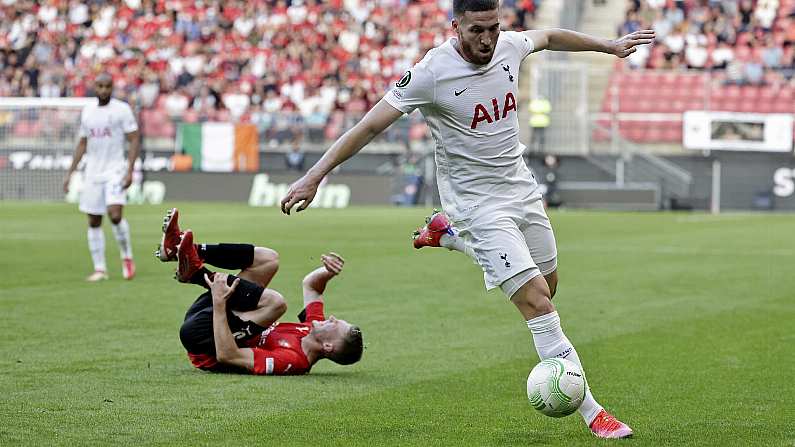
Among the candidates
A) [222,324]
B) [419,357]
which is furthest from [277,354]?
[419,357]

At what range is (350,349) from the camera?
28.0 feet

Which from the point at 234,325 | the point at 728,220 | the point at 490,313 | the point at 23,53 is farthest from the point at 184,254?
the point at 23,53

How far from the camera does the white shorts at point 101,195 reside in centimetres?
1608

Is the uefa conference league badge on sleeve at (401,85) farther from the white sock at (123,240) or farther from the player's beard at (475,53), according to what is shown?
the white sock at (123,240)

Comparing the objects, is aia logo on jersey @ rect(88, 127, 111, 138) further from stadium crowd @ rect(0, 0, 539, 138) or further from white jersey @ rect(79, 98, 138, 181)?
stadium crowd @ rect(0, 0, 539, 138)

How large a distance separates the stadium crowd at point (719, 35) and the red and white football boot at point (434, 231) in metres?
30.9

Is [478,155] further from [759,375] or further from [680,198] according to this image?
[680,198]

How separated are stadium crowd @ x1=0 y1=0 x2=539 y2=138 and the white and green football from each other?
31060mm

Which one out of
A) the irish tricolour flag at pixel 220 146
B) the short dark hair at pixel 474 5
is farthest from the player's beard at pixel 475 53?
the irish tricolour flag at pixel 220 146

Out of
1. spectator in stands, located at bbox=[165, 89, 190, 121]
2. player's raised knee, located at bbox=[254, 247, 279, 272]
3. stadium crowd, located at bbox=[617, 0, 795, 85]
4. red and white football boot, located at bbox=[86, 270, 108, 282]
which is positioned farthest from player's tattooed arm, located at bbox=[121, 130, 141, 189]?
spectator in stands, located at bbox=[165, 89, 190, 121]

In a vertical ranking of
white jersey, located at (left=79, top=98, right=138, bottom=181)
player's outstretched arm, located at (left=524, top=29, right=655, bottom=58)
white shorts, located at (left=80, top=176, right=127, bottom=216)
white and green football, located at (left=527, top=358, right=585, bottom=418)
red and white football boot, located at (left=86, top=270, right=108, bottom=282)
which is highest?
player's outstretched arm, located at (left=524, top=29, right=655, bottom=58)

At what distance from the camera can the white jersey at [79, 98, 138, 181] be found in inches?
640

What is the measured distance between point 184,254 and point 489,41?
292cm

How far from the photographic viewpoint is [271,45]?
4262 cm
